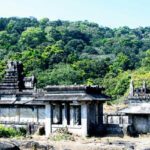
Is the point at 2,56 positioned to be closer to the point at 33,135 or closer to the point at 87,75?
the point at 87,75

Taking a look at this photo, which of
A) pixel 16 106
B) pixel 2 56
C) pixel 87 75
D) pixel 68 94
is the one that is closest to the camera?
pixel 68 94

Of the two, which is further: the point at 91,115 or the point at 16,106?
the point at 16,106

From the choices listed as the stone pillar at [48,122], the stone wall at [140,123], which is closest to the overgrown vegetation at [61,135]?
the stone pillar at [48,122]

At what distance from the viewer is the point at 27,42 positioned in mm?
96438

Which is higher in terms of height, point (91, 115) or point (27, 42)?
point (27, 42)

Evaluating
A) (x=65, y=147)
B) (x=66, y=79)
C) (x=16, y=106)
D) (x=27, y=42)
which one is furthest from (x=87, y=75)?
(x=65, y=147)

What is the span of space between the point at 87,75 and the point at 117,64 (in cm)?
1306

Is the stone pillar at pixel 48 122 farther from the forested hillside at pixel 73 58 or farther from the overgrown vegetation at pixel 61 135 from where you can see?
the forested hillside at pixel 73 58

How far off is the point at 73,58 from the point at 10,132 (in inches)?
2131

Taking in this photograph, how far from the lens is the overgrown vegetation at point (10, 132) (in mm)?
25572

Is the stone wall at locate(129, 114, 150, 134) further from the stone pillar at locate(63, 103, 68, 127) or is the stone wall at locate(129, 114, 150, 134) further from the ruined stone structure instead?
the stone pillar at locate(63, 103, 68, 127)

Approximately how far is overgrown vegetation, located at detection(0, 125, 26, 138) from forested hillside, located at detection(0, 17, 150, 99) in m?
31.6

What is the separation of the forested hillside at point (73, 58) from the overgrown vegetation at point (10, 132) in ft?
104

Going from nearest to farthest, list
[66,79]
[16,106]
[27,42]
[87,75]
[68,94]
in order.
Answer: [68,94] → [16,106] → [66,79] → [87,75] → [27,42]
